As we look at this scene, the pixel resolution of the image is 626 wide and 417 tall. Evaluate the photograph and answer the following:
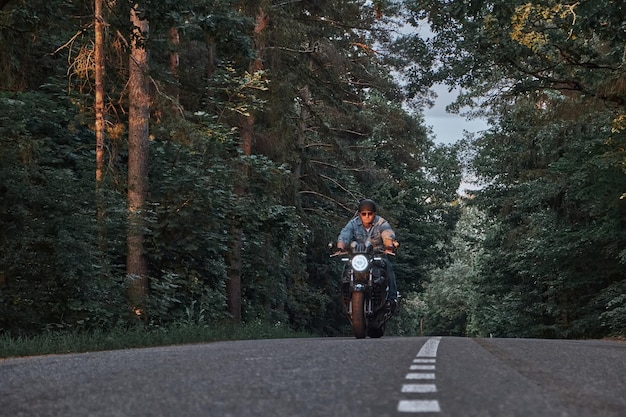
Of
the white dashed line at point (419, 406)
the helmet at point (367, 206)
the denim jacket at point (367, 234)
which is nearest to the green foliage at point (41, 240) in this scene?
the denim jacket at point (367, 234)

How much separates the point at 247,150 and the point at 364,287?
1451 centimetres

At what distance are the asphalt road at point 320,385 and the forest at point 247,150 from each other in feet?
22.4

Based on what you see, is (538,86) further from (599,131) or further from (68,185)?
(68,185)

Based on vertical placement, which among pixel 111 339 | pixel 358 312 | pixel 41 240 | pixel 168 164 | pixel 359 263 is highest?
pixel 168 164

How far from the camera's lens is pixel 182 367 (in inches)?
284

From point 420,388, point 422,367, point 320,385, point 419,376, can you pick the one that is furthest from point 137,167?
point 420,388

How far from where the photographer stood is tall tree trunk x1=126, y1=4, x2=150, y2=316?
57.4 ft

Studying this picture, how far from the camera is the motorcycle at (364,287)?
13.7m

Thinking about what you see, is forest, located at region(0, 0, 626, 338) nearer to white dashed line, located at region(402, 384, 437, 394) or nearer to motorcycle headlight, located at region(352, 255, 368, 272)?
motorcycle headlight, located at region(352, 255, 368, 272)

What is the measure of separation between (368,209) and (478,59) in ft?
29.1

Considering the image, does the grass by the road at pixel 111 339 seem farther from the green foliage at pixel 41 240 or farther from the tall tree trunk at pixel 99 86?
the tall tree trunk at pixel 99 86

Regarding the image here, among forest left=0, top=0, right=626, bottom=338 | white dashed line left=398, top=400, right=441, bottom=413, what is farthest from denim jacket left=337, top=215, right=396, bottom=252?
white dashed line left=398, top=400, right=441, bottom=413

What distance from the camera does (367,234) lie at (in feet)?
47.1

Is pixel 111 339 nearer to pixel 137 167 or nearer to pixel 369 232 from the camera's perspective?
pixel 369 232
